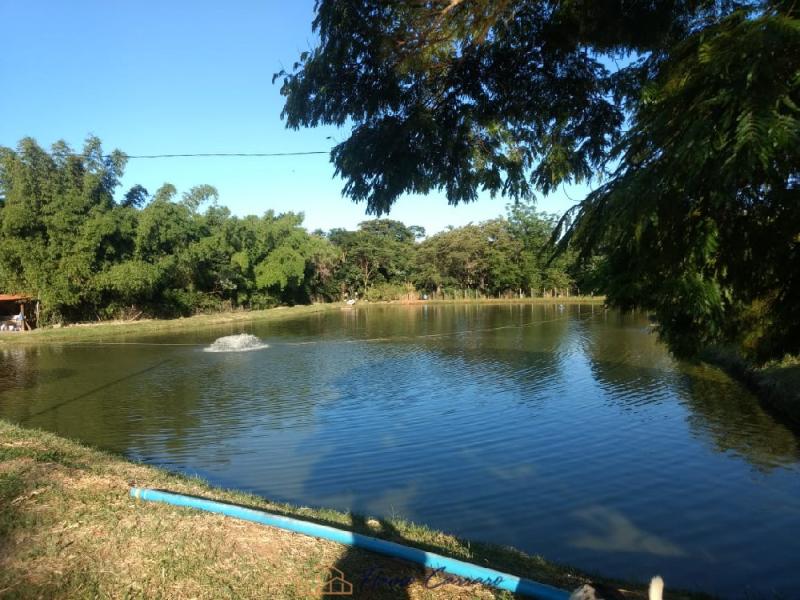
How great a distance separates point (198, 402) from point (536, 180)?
11.2 meters

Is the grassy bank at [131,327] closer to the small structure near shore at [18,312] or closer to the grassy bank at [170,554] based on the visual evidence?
the small structure near shore at [18,312]

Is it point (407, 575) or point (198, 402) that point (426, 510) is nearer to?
point (407, 575)

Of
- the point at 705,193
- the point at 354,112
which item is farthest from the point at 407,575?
the point at 354,112

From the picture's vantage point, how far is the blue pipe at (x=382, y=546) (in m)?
3.06

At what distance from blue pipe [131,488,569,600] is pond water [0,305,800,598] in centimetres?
226

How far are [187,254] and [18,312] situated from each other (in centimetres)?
1021

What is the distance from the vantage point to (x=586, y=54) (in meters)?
4.46

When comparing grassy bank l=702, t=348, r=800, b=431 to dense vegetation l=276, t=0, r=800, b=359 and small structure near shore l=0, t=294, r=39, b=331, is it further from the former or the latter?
small structure near shore l=0, t=294, r=39, b=331

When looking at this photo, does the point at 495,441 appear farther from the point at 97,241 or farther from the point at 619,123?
the point at 97,241

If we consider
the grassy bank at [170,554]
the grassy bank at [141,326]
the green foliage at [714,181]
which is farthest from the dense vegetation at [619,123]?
the grassy bank at [141,326]

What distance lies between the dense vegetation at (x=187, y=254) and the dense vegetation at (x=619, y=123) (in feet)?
52.0

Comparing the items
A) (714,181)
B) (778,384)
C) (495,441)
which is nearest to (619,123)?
(714,181)

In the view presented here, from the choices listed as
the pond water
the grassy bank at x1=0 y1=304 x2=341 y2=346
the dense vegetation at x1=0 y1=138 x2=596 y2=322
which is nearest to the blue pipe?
the pond water

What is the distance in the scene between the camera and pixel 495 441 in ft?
32.6
